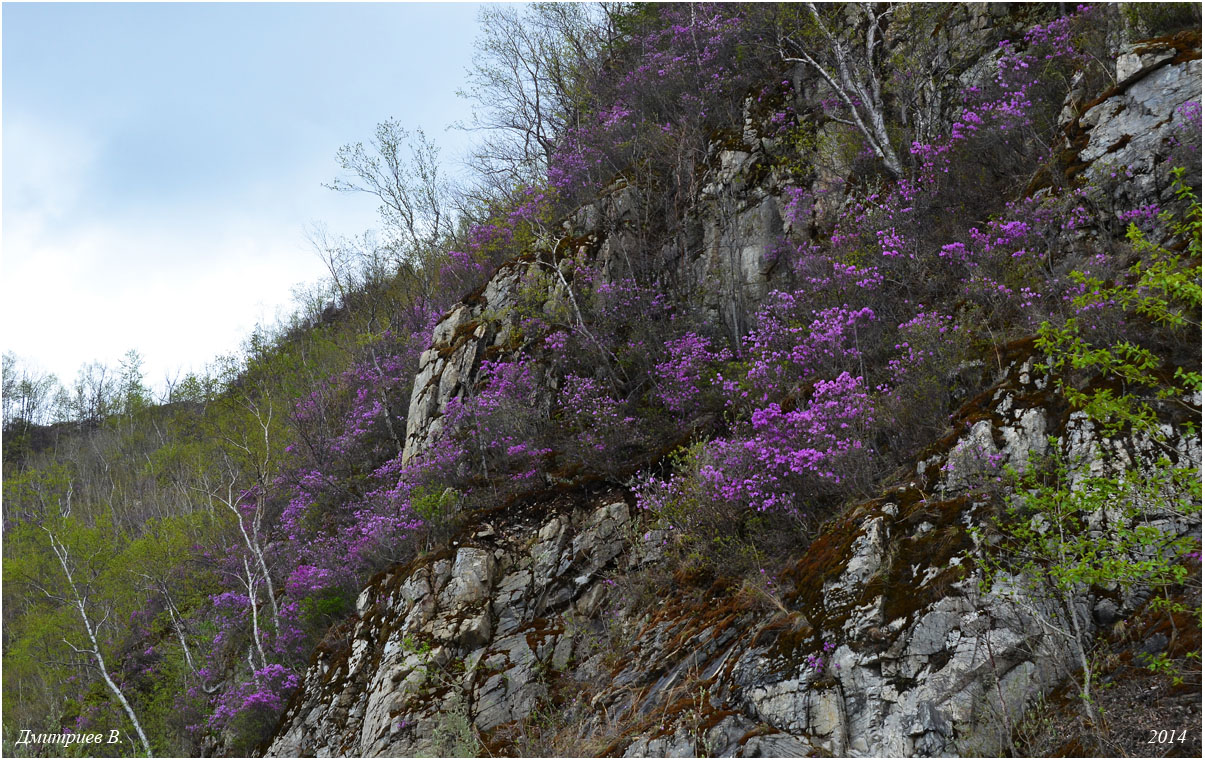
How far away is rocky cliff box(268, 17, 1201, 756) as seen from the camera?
5.35 meters

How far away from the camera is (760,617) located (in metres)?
7.16

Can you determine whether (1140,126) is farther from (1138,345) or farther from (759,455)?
(759,455)

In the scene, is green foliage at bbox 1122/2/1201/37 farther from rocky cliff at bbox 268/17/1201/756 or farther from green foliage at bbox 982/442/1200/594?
green foliage at bbox 982/442/1200/594

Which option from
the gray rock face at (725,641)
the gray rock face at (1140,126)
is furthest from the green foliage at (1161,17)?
the gray rock face at (725,641)

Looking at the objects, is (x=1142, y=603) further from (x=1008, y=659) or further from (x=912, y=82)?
(x=912, y=82)

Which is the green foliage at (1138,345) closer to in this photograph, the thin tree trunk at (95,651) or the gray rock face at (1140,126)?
the gray rock face at (1140,126)

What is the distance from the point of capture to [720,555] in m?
8.50

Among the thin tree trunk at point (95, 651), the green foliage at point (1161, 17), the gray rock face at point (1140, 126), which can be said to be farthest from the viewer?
the thin tree trunk at point (95, 651)

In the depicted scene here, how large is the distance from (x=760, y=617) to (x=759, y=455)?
218 cm

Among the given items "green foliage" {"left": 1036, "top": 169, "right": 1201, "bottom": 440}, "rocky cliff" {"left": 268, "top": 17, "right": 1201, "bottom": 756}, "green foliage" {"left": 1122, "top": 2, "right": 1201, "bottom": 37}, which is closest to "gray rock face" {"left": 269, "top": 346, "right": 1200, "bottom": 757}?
"rocky cliff" {"left": 268, "top": 17, "right": 1201, "bottom": 756}

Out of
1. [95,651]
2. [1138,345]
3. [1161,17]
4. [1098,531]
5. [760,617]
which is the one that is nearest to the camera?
[1098,531]

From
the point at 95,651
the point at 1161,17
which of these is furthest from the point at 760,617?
the point at 95,651

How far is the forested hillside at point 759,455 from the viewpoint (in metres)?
5.33

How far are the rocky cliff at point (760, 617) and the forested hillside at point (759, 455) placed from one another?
4cm
